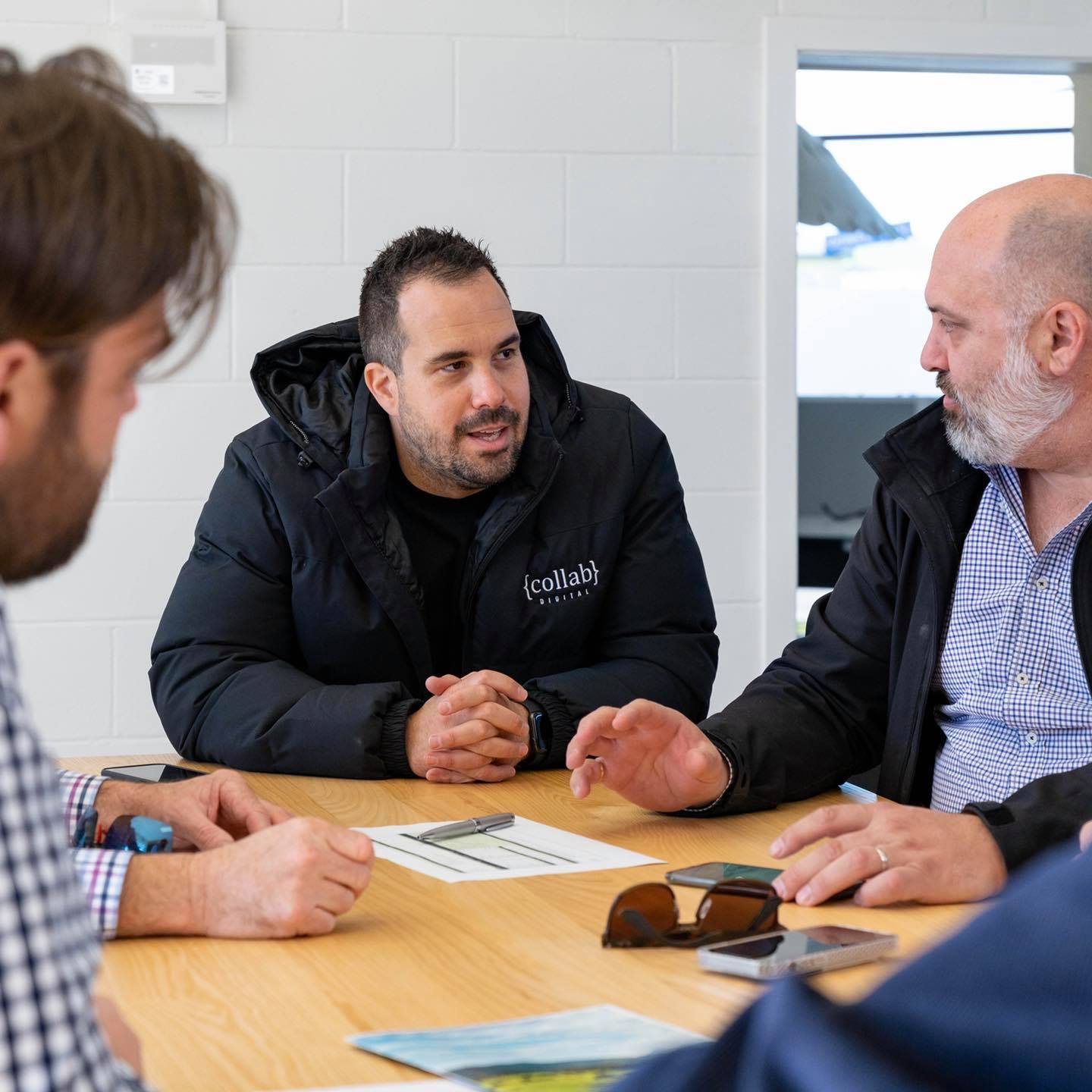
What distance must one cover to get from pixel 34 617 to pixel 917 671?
2.10 meters

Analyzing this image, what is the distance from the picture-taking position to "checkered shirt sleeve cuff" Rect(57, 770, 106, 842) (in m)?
1.51

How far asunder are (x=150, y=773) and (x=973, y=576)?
1127mm

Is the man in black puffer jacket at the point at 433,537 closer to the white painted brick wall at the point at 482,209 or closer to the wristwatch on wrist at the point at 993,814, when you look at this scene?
the wristwatch on wrist at the point at 993,814

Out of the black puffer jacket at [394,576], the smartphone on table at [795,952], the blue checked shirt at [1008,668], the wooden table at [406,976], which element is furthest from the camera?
the black puffer jacket at [394,576]

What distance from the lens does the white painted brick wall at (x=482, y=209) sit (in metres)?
3.37

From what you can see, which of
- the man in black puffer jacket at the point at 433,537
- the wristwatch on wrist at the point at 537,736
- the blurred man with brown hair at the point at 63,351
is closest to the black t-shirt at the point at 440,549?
the man in black puffer jacket at the point at 433,537

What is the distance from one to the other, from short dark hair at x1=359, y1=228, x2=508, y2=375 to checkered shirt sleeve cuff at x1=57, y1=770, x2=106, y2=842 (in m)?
1.18

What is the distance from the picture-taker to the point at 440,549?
8.23ft

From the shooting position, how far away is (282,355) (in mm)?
2600

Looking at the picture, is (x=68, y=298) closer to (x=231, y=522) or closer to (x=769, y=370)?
(x=231, y=522)

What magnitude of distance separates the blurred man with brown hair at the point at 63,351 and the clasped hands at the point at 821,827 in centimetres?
72

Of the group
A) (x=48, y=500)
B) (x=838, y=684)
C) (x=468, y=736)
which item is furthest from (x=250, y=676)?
(x=48, y=500)

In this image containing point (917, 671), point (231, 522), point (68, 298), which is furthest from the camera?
point (231, 522)

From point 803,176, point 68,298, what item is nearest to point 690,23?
point 803,176
